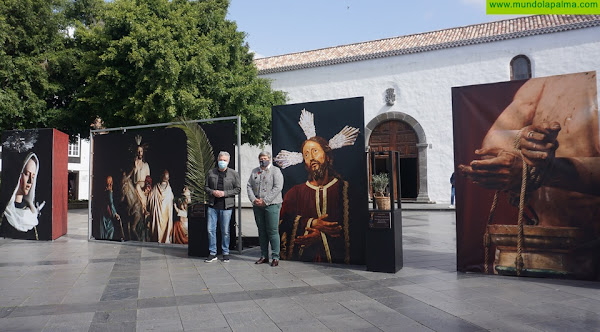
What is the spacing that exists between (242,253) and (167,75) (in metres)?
9.68

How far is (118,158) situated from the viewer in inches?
393

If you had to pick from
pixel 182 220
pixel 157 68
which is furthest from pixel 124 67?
pixel 182 220

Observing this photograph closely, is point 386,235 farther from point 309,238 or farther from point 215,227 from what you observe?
point 215,227

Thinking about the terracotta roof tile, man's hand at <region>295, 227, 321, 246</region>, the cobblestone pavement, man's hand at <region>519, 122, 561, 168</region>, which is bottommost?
the cobblestone pavement

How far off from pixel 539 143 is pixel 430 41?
2022 cm

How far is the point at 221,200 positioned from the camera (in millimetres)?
7781

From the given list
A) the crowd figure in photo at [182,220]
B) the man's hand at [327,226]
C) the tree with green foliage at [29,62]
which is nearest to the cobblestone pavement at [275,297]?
the man's hand at [327,226]

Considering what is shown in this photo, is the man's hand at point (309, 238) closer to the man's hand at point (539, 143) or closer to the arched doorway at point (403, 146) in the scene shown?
the man's hand at point (539, 143)

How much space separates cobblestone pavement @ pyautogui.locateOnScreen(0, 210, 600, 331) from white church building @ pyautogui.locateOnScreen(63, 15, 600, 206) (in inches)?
658

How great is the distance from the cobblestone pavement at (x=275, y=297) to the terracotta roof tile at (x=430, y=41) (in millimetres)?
18357

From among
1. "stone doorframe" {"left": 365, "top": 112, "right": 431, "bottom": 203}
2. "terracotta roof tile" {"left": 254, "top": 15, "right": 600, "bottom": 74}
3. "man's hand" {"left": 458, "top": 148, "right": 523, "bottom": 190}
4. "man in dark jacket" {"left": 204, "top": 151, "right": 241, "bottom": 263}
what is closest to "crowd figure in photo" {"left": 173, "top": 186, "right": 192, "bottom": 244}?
"man in dark jacket" {"left": 204, "top": 151, "right": 241, "bottom": 263}

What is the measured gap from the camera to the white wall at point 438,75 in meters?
21.5

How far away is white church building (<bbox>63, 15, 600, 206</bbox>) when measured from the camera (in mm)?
21688

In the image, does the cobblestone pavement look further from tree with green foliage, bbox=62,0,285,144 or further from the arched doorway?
the arched doorway
